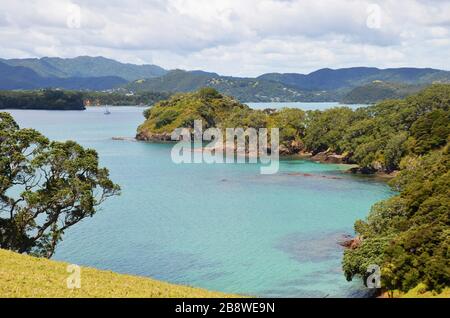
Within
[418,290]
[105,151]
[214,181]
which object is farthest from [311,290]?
[105,151]

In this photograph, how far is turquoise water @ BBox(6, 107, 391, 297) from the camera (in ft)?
176

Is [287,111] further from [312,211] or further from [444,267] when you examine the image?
[444,267]

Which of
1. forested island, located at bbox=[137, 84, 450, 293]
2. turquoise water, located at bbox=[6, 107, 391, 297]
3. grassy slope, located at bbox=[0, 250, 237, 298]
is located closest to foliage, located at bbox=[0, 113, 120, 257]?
turquoise water, located at bbox=[6, 107, 391, 297]

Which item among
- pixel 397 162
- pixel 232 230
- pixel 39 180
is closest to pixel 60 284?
pixel 39 180

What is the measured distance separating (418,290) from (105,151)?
131053 mm

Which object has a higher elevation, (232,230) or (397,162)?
(397,162)

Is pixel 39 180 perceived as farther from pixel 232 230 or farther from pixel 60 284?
pixel 232 230

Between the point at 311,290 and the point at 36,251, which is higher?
the point at 36,251

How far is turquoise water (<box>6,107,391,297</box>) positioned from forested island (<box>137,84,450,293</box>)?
5039mm

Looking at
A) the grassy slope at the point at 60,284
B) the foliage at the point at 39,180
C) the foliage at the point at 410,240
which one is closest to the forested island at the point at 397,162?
the foliage at the point at 410,240

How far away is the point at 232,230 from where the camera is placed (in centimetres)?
7212

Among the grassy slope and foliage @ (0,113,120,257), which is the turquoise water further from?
the grassy slope

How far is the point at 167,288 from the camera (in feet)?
94.0

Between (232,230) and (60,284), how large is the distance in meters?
47.0
